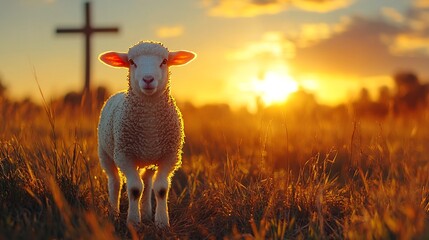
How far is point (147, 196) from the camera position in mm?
5301

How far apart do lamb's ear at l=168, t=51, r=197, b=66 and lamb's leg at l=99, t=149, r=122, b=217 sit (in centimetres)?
110

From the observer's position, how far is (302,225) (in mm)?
4562

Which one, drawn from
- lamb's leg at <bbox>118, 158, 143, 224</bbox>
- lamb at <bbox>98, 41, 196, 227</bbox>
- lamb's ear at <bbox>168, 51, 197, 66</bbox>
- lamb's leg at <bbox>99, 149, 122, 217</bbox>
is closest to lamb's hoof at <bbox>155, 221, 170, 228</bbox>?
lamb at <bbox>98, 41, 196, 227</bbox>

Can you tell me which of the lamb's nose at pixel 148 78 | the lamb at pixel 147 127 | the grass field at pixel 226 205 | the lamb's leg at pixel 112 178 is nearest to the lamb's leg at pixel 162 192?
the lamb at pixel 147 127

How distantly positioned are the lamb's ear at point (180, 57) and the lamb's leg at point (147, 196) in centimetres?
109

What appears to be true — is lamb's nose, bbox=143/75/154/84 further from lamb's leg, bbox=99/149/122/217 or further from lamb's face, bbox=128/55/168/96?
lamb's leg, bbox=99/149/122/217

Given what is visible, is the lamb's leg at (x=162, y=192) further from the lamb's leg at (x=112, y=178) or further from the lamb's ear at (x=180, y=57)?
the lamb's ear at (x=180, y=57)

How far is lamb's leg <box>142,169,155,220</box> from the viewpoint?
5.22m

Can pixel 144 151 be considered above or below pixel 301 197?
above

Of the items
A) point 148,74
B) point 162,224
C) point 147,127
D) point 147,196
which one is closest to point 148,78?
point 148,74

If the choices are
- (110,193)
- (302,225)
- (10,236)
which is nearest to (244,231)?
(302,225)

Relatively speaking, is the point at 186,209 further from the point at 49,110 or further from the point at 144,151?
the point at 49,110

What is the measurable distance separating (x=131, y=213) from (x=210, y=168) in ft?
4.12

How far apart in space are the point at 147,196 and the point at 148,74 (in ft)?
4.41
